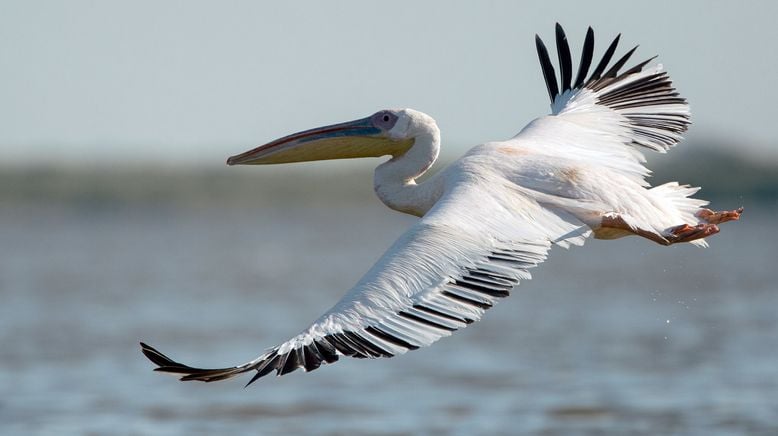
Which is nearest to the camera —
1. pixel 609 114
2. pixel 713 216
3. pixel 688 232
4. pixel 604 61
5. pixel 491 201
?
pixel 491 201

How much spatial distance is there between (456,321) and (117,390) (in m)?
7.32

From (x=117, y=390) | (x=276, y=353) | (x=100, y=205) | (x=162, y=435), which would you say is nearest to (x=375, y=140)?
(x=276, y=353)

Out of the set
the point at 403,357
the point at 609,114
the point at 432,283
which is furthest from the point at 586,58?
the point at 403,357

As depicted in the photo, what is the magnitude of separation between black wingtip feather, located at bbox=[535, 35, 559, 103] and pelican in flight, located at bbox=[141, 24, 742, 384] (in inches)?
0.5

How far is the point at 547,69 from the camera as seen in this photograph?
9.88 m

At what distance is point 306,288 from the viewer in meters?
23.9

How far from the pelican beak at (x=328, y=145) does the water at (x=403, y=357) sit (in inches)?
124

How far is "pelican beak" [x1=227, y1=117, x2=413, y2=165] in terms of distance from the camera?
8586 millimetres

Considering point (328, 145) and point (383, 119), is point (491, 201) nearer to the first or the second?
point (383, 119)

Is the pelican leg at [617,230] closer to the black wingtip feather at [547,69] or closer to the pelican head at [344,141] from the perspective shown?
the pelican head at [344,141]

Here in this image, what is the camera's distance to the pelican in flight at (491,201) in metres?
6.41

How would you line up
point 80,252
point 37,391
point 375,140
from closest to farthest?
point 375,140 → point 37,391 → point 80,252

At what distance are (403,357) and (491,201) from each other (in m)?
8.04

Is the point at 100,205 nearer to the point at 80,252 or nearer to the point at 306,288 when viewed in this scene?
the point at 80,252
